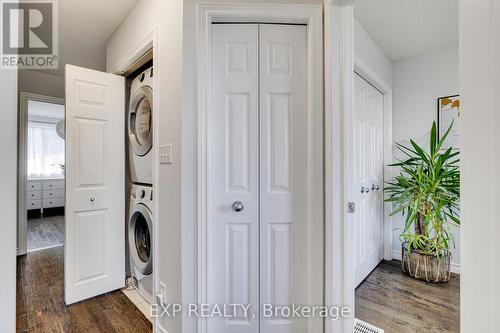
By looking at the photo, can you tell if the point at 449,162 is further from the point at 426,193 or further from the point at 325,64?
the point at 325,64

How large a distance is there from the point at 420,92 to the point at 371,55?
85 centimetres

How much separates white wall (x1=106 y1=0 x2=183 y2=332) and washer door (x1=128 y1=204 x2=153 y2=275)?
43 cm

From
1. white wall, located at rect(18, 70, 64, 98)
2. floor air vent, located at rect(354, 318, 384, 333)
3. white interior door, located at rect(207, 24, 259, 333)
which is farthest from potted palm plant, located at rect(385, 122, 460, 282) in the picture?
white wall, located at rect(18, 70, 64, 98)

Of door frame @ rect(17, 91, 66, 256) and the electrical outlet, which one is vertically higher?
door frame @ rect(17, 91, 66, 256)

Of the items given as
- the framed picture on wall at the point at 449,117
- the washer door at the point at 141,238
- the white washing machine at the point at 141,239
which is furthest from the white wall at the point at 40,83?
the framed picture on wall at the point at 449,117

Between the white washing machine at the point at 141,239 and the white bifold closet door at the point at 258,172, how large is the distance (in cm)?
79

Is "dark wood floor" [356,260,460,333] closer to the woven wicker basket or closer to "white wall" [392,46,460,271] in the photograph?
the woven wicker basket

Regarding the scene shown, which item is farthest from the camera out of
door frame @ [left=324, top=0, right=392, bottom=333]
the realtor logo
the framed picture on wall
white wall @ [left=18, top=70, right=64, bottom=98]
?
white wall @ [left=18, top=70, right=64, bottom=98]

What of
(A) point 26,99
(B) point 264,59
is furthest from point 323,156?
(A) point 26,99

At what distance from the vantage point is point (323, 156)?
1.29m

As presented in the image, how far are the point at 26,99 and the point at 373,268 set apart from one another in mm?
4653

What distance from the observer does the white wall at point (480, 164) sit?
17.6 inches

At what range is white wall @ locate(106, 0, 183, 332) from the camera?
1.30m

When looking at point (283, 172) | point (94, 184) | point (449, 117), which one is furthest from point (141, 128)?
point (449, 117)
